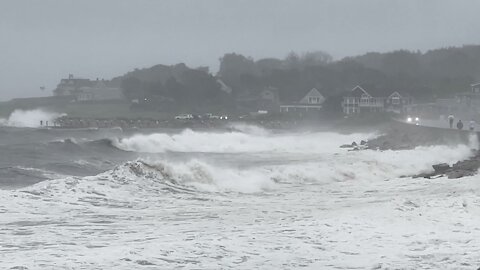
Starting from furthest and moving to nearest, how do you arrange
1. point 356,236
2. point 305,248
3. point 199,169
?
point 199,169, point 356,236, point 305,248

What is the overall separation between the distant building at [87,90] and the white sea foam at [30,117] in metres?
24.9

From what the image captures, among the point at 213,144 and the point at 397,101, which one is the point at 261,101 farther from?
the point at 213,144

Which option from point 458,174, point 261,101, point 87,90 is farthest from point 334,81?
point 458,174

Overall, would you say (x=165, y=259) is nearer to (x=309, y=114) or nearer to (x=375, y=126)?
(x=375, y=126)

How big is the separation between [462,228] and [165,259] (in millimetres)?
6317

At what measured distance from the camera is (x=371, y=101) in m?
95.3

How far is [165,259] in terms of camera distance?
9.79m

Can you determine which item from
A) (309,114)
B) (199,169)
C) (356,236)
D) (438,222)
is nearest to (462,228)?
(438,222)

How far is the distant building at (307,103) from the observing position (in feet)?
337

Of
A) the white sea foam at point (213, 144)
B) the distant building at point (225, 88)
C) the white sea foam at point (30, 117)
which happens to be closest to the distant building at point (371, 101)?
the distant building at point (225, 88)

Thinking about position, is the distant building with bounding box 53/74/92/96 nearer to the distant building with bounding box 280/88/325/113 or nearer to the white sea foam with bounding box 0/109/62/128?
the white sea foam with bounding box 0/109/62/128

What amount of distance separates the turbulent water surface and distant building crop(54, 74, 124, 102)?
109375 millimetres

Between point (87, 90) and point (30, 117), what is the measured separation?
131 feet

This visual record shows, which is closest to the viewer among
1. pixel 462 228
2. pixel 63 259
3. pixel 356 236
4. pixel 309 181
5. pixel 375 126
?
pixel 63 259
